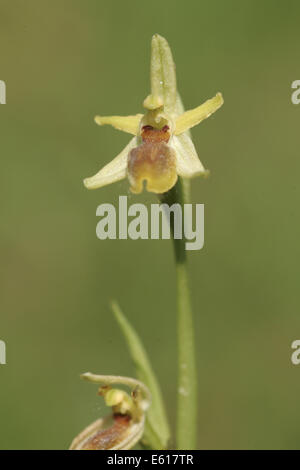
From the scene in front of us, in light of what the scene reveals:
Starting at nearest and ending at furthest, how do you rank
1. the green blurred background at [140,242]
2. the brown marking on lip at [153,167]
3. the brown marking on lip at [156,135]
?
the brown marking on lip at [153,167], the brown marking on lip at [156,135], the green blurred background at [140,242]

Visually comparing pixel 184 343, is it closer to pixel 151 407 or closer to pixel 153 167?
pixel 151 407

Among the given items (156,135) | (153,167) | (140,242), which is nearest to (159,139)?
(156,135)

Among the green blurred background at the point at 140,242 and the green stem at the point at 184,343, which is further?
the green blurred background at the point at 140,242

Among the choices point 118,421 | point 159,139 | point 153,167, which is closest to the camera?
point 153,167

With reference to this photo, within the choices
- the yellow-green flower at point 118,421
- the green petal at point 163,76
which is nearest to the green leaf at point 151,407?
the yellow-green flower at point 118,421

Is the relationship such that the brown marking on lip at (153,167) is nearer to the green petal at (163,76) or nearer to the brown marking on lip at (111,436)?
the green petal at (163,76)

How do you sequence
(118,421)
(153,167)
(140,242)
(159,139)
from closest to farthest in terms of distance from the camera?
1. (153,167)
2. (159,139)
3. (118,421)
4. (140,242)

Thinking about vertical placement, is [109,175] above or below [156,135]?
below

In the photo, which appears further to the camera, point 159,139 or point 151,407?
point 151,407
